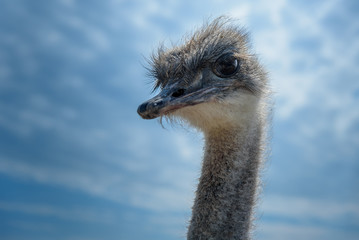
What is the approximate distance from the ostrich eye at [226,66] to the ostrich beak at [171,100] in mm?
171

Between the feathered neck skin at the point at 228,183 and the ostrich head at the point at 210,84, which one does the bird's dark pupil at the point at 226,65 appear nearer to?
the ostrich head at the point at 210,84

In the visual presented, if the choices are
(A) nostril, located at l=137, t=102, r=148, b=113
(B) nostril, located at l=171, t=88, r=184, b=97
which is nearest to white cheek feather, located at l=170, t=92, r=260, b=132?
(B) nostril, located at l=171, t=88, r=184, b=97

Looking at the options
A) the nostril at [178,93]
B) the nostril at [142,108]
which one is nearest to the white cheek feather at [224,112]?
the nostril at [178,93]

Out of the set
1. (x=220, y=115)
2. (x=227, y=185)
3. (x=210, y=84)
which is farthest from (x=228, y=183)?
(x=210, y=84)

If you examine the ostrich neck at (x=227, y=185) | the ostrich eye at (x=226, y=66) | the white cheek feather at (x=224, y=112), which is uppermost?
the ostrich eye at (x=226, y=66)

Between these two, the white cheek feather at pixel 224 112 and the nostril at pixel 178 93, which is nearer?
the nostril at pixel 178 93

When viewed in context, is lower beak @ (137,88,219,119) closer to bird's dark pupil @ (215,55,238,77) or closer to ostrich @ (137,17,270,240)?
ostrich @ (137,17,270,240)

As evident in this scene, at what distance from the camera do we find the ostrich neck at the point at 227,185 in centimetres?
303

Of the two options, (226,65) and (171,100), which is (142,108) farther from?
(226,65)

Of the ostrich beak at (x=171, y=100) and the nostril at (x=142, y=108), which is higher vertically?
the ostrich beak at (x=171, y=100)

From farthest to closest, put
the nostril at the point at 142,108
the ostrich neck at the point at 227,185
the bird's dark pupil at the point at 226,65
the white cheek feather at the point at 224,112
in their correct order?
the bird's dark pupil at the point at 226,65, the white cheek feather at the point at 224,112, the ostrich neck at the point at 227,185, the nostril at the point at 142,108

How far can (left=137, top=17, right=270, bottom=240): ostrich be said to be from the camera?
120 inches

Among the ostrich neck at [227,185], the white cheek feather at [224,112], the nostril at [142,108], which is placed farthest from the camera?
the white cheek feather at [224,112]

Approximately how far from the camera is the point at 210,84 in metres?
3.25
